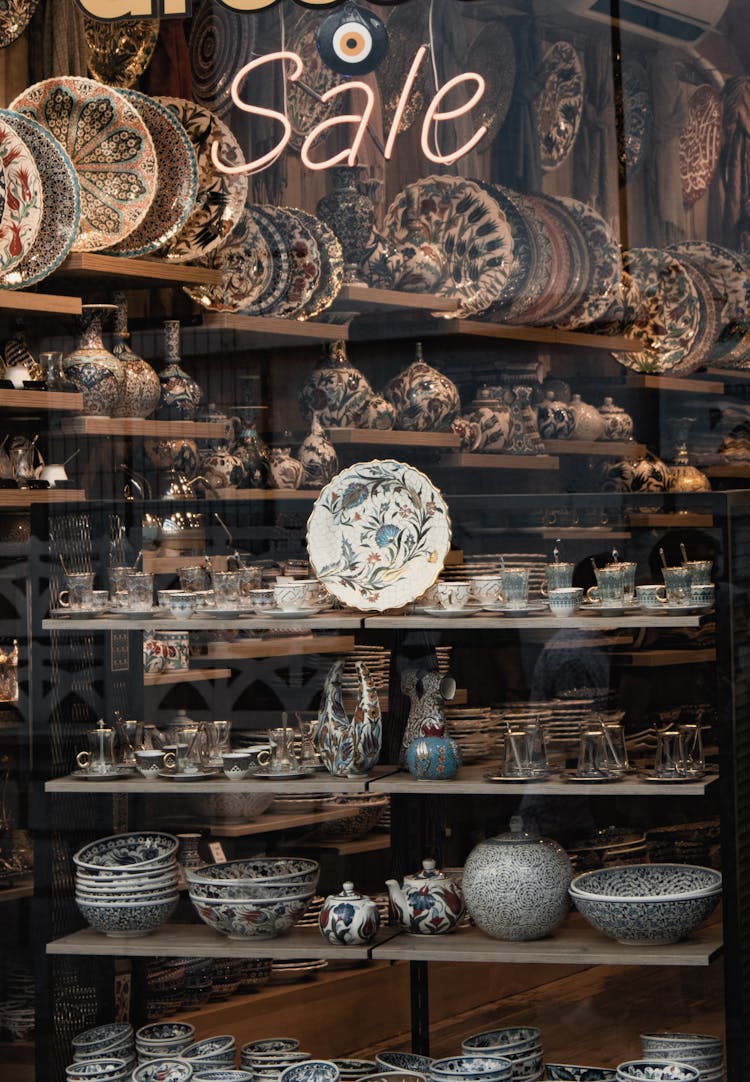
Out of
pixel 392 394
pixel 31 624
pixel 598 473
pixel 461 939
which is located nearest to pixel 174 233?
pixel 392 394

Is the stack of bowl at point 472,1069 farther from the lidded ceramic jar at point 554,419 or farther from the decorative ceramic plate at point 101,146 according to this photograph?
the decorative ceramic plate at point 101,146

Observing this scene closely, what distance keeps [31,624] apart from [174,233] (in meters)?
1.07

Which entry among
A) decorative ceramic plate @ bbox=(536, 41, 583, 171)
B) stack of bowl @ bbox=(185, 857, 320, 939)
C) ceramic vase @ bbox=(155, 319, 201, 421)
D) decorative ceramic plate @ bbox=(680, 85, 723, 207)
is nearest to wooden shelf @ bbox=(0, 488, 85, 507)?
ceramic vase @ bbox=(155, 319, 201, 421)

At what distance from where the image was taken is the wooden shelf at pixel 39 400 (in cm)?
393

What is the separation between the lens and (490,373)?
4836mm

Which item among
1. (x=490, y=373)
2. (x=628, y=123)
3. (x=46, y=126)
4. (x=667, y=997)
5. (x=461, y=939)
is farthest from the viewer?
(x=628, y=123)

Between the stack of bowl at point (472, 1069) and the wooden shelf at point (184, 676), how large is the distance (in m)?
1.23

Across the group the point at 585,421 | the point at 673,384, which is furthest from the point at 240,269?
the point at 673,384

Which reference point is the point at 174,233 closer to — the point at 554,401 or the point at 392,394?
the point at 392,394

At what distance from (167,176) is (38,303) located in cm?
60

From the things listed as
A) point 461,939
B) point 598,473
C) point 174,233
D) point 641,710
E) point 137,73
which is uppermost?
point 137,73

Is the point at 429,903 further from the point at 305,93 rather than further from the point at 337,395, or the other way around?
the point at 305,93

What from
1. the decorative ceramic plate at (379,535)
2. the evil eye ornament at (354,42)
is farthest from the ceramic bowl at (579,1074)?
the evil eye ornament at (354,42)

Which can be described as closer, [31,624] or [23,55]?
[31,624]
